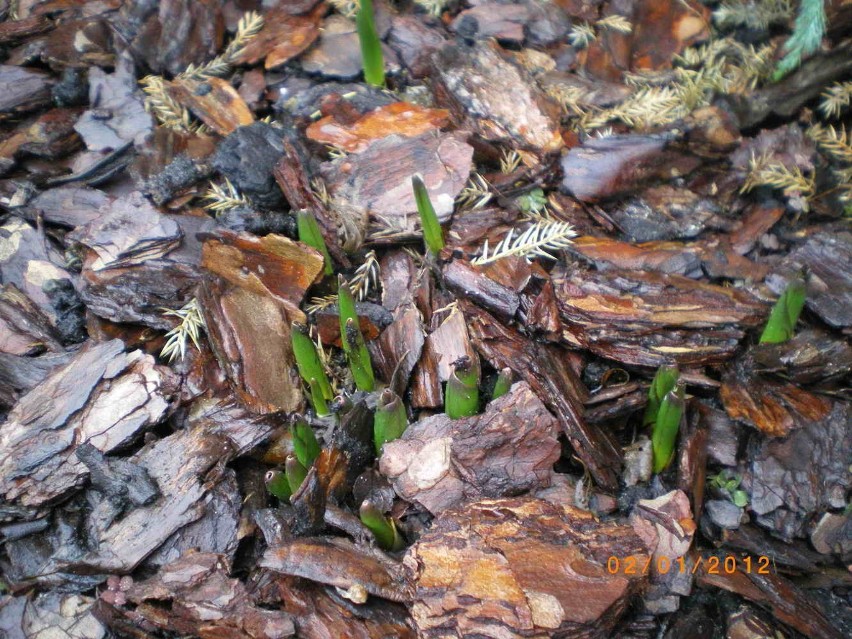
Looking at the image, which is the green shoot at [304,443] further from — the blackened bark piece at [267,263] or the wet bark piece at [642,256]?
the wet bark piece at [642,256]

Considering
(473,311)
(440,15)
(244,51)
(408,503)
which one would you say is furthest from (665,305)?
(244,51)

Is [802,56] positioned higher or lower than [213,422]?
higher

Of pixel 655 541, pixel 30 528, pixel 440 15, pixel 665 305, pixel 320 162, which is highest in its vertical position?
pixel 440 15

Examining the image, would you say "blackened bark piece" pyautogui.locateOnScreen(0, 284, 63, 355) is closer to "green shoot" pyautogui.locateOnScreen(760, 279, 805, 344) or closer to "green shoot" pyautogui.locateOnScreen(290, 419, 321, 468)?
"green shoot" pyautogui.locateOnScreen(290, 419, 321, 468)

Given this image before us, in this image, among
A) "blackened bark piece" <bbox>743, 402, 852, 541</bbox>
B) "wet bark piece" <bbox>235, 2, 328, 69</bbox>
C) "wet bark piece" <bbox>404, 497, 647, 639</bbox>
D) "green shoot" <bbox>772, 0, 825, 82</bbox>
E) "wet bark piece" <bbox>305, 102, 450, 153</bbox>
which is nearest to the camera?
"wet bark piece" <bbox>404, 497, 647, 639</bbox>

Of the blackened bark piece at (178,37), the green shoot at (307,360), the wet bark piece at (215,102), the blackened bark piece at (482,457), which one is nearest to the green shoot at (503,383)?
the blackened bark piece at (482,457)

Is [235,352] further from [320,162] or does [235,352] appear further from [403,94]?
[403,94]

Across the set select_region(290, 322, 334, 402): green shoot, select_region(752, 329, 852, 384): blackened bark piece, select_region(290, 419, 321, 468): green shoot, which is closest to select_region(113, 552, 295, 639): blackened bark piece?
select_region(290, 419, 321, 468): green shoot
